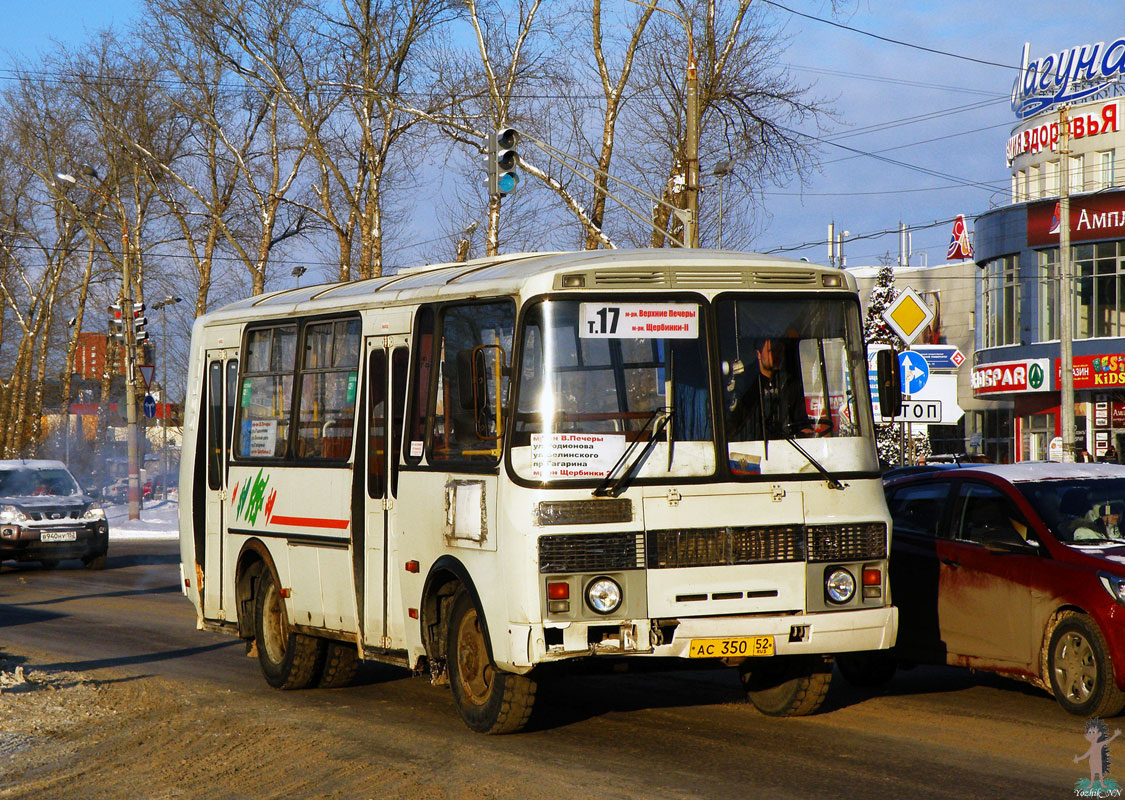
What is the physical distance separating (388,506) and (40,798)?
2919mm

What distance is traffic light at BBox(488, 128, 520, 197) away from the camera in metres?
22.0

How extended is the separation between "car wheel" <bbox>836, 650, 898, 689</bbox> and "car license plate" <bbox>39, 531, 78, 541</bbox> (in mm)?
16035

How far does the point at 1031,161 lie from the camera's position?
55.7m

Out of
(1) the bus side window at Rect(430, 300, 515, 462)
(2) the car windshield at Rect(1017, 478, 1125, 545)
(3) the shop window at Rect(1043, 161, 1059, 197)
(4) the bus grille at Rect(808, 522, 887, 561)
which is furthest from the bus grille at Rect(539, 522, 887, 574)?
(3) the shop window at Rect(1043, 161, 1059, 197)

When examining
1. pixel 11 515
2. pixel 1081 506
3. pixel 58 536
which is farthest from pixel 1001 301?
pixel 1081 506

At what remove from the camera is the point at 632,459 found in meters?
7.96

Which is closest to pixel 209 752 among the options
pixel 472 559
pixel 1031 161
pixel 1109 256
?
pixel 472 559

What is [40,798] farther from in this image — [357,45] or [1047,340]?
[1047,340]

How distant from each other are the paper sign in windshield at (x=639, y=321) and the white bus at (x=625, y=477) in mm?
11

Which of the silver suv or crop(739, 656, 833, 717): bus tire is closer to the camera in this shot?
crop(739, 656, 833, 717): bus tire

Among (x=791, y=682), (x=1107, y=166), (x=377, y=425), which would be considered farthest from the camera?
(x=1107, y=166)

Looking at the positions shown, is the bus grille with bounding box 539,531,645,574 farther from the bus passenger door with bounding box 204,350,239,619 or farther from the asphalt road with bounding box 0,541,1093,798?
the bus passenger door with bounding box 204,350,239,619

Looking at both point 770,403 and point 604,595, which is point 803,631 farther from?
point 770,403

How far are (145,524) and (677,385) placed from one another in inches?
1197
